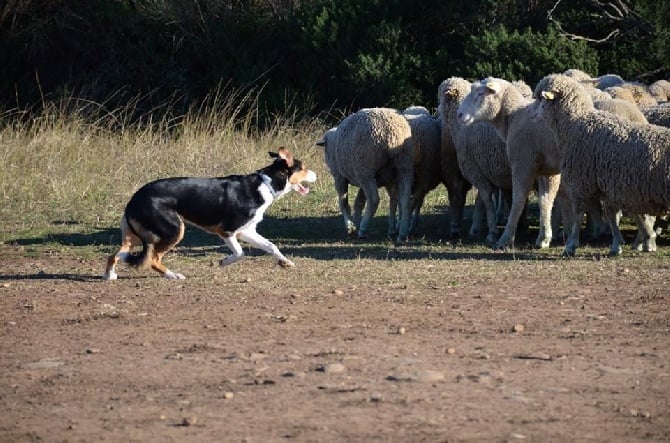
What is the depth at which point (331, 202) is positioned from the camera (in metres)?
17.5

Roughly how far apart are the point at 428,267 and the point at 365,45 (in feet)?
49.6

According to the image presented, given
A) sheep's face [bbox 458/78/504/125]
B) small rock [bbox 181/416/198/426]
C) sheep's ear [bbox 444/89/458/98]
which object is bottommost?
small rock [bbox 181/416/198/426]

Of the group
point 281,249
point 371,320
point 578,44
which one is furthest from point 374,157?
point 578,44

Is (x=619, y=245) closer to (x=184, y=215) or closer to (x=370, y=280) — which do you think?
(x=370, y=280)

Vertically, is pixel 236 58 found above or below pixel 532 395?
above

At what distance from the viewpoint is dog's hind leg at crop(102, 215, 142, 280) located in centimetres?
1102

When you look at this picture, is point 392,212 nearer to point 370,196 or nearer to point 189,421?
point 370,196

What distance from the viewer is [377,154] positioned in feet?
47.9

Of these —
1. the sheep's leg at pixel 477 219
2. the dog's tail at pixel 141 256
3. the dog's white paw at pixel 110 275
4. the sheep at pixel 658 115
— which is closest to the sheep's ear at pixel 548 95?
the sheep at pixel 658 115

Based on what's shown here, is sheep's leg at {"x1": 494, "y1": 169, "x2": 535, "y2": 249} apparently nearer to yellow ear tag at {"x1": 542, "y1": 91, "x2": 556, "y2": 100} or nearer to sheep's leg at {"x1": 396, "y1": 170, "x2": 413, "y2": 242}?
yellow ear tag at {"x1": 542, "y1": 91, "x2": 556, "y2": 100}

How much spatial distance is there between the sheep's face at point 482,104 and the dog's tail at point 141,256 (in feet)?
13.9

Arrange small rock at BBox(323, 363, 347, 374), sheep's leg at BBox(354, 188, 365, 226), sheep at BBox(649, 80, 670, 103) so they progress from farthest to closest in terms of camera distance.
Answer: sheep at BBox(649, 80, 670, 103) → sheep's leg at BBox(354, 188, 365, 226) → small rock at BBox(323, 363, 347, 374)

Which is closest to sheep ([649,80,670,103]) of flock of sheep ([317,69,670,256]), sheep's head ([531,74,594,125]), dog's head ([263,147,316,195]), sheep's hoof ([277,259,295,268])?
flock of sheep ([317,69,670,256])

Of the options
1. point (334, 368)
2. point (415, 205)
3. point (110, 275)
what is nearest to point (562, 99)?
point (415, 205)
